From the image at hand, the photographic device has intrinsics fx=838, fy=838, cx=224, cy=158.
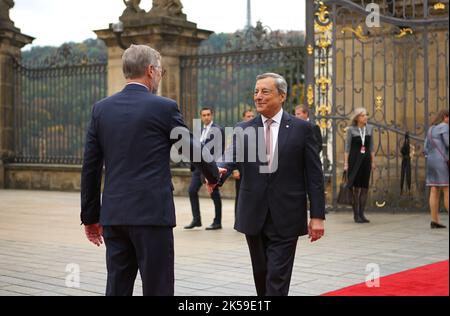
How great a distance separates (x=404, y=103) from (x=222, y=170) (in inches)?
A: 340

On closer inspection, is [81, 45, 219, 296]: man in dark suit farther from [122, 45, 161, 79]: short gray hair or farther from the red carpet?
the red carpet

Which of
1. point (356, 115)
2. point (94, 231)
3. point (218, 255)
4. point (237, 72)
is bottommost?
point (218, 255)

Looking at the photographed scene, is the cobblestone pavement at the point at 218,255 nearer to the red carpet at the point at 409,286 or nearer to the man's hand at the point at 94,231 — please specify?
the red carpet at the point at 409,286

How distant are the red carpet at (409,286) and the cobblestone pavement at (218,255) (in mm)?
218

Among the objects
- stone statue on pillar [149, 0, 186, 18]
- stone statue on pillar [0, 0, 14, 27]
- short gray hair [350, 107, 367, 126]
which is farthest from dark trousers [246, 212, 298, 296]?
stone statue on pillar [0, 0, 14, 27]

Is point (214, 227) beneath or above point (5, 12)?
beneath

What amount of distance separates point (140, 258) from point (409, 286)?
3.12 meters

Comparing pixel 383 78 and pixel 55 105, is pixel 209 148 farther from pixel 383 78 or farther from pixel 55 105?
pixel 55 105

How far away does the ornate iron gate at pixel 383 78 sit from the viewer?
44.5 ft

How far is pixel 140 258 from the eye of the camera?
4.54 metres

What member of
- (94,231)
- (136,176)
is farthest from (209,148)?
(136,176)
